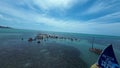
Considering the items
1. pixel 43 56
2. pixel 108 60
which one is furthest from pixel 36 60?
pixel 108 60

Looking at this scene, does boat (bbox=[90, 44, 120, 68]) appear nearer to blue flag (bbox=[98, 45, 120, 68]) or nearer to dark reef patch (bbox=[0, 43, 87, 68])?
blue flag (bbox=[98, 45, 120, 68])

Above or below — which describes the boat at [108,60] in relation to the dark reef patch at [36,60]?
above

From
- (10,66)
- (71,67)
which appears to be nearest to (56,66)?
(71,67)

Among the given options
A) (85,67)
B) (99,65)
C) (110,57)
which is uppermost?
(110,57)

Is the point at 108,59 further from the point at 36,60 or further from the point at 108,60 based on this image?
the point at 36,60

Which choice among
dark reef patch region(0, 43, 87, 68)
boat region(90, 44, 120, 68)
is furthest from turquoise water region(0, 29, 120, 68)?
boat region(90, 44, 120, 68)

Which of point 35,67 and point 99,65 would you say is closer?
point 99,65

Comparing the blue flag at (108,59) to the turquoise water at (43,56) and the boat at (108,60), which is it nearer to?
the boat at (108,60)

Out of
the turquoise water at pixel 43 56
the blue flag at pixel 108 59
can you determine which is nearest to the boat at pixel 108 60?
the blue flag at pixel 108 59

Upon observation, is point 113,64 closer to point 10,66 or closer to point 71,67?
point 71,67
